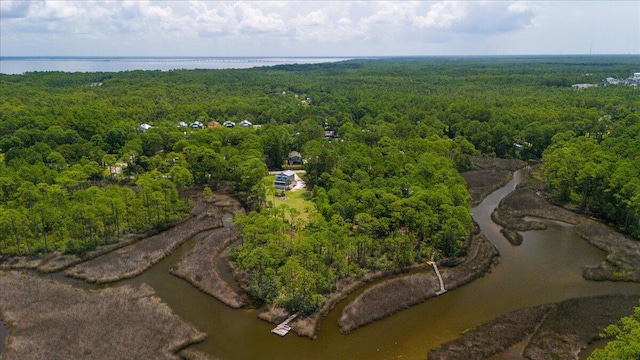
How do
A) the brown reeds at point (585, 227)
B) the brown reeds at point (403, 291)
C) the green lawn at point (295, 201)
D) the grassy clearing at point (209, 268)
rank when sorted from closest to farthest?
1. the brown reeds at point (403, 291)
2. the grassy clearing at point (209, 268)
3. the brown reeds at point (585, 227)
4. the green lawn at point (295, 201)

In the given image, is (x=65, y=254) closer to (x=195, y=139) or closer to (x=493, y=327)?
(x=195, y=139)

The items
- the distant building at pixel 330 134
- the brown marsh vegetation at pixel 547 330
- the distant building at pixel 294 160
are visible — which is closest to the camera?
the brown marsh vegetation at pixel 547 330

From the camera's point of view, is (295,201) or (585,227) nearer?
(585,227)

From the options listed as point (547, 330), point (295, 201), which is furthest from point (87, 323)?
point (547, 330)

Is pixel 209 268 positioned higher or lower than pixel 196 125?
lower

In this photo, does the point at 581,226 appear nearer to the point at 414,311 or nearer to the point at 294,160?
the point at 414,311

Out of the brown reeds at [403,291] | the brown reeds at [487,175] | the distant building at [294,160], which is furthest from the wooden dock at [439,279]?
the distant building at [294,160]

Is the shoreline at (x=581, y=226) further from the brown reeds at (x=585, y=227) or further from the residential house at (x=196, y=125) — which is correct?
the residential house at (x=196, y=125)
